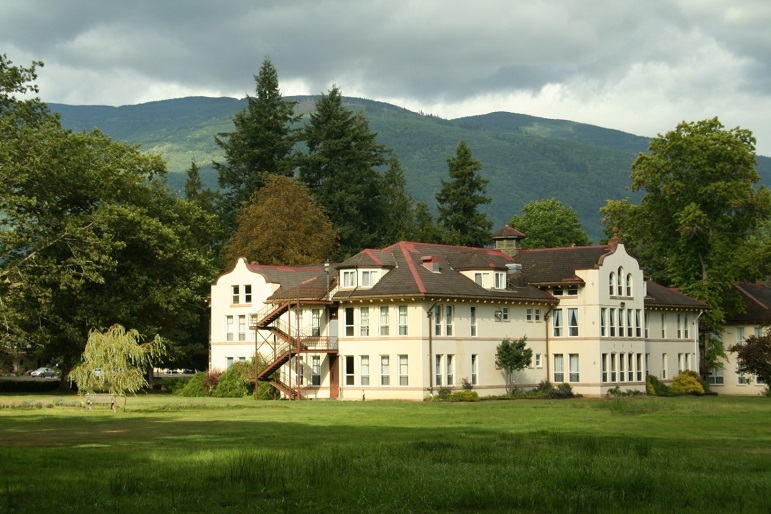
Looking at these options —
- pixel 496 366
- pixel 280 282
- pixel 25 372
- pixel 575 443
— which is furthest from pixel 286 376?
pixel 25 372

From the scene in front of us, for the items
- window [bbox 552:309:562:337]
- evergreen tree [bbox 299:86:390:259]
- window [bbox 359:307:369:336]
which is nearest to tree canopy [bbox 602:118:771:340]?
window [bbox 552:309:562:337]

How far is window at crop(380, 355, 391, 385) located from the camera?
6812 centimetres

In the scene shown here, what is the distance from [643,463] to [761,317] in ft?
205

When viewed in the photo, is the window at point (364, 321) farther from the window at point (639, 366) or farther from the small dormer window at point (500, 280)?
the window at point (639, 366)

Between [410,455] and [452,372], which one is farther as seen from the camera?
[452,372]

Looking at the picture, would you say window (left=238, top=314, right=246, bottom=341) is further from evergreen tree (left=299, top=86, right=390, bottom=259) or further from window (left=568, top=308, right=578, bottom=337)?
evergreen tree (left=299, top=86, right=390, bottom=259)

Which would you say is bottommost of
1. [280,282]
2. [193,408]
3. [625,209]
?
[193,408]

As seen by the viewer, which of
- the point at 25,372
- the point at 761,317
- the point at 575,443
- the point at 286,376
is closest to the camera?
the point at 575,443

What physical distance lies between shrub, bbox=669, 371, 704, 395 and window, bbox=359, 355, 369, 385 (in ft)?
77.4

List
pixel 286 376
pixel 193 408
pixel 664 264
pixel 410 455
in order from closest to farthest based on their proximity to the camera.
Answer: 1. pixel 410 455
2. pixel 193 408
3. pixel 286 376
4. pixel 664 264

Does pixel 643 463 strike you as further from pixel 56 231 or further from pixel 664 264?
pixel 664 264

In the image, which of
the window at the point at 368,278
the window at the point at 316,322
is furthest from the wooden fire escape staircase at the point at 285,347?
the window at the point at 368,278

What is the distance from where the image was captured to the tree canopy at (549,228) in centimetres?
12600

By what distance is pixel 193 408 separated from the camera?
53.9 metres
